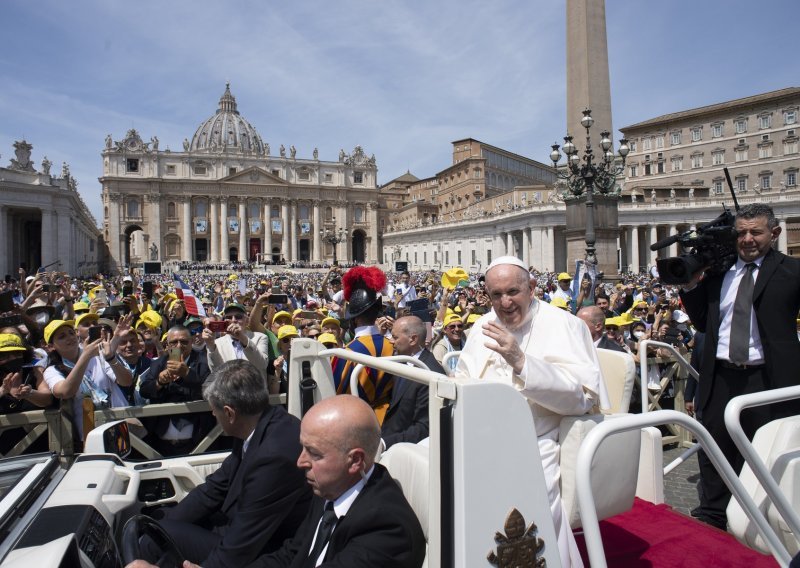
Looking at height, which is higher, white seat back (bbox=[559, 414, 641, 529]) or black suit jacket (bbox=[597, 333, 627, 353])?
black suit jacket (bbox=[597, 333, 627, 353])

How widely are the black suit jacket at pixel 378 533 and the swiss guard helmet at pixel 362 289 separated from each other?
2.44 m

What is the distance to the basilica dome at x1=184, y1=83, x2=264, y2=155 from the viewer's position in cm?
10888

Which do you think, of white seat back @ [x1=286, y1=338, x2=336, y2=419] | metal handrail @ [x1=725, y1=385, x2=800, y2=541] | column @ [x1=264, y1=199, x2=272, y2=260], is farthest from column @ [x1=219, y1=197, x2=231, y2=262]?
metal handrail @ [x1=725, y1=385, x2=800, y2=541]

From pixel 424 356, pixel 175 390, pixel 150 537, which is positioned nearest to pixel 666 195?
Answer: pixel 424 356

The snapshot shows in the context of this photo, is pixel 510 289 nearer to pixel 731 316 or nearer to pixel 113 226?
pixel 731 316

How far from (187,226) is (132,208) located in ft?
28.2

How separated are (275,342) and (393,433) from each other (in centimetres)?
369

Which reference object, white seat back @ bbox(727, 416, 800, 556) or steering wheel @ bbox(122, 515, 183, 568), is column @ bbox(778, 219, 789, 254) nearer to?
white seat back @ bbox(727, 416, 800, 556)

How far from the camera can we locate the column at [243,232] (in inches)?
3401

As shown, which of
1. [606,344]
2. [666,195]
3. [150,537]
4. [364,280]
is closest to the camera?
[150,537]

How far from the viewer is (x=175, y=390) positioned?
464cm

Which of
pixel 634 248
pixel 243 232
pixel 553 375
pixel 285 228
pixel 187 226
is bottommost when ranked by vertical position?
pixel 553 375

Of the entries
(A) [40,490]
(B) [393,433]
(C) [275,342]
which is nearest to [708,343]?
(B) [393,433]

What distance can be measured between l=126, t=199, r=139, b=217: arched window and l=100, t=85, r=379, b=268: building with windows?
0.16 metres
